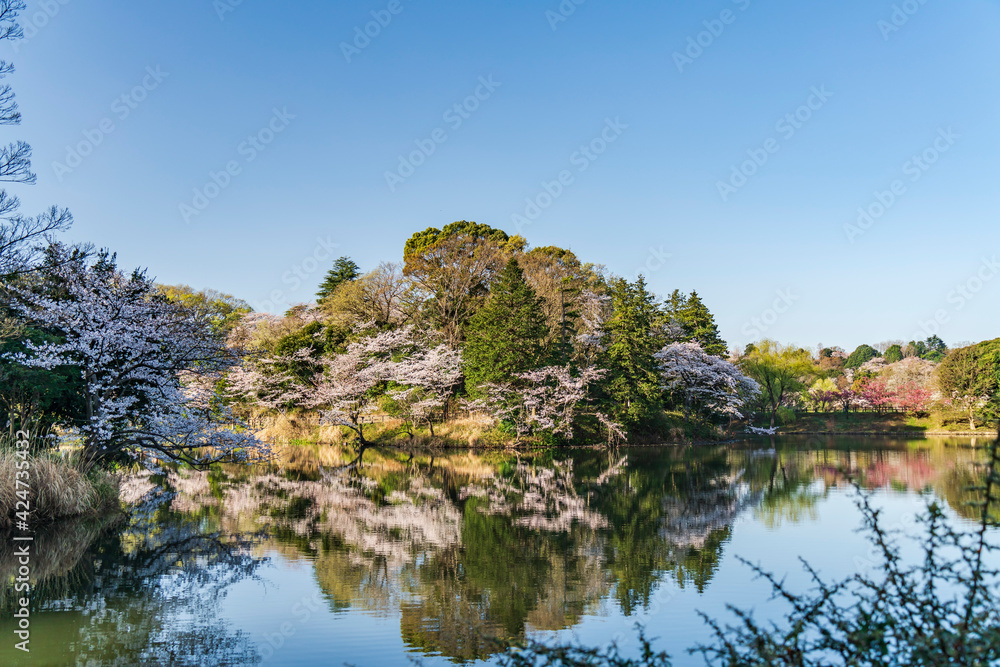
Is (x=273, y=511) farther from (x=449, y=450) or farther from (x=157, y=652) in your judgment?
(x=449, y=450)

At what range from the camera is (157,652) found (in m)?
5.41

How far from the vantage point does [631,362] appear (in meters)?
Answer: 29.5

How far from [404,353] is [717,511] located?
1967cm

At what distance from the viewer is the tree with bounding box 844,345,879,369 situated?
226 ft

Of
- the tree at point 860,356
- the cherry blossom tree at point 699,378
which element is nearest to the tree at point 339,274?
the cherry blossom tree at point 699,378

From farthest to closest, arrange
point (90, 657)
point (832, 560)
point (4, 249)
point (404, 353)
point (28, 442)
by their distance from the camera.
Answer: point (404, 353) → point (4, 249) → point (28, 442) → point (832, 560) → point (90, 657)

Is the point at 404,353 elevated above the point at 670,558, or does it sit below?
above

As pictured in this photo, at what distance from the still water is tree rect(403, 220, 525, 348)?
610 inches

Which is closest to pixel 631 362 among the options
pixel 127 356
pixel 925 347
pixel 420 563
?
pixel 127 356

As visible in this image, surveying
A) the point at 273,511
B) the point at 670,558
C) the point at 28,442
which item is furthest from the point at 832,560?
the point at 28,442

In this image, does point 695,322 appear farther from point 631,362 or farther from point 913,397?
point 913,397

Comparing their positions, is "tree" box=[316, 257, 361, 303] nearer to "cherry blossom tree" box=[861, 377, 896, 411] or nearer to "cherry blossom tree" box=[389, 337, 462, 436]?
"cherry blossom tree" box=[389, 337, 462, 436]

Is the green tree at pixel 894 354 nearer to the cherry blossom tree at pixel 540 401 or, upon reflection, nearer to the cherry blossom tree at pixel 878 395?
the cherry blossom tree at pixel 878 395

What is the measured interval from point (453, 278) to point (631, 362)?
30.7ft
